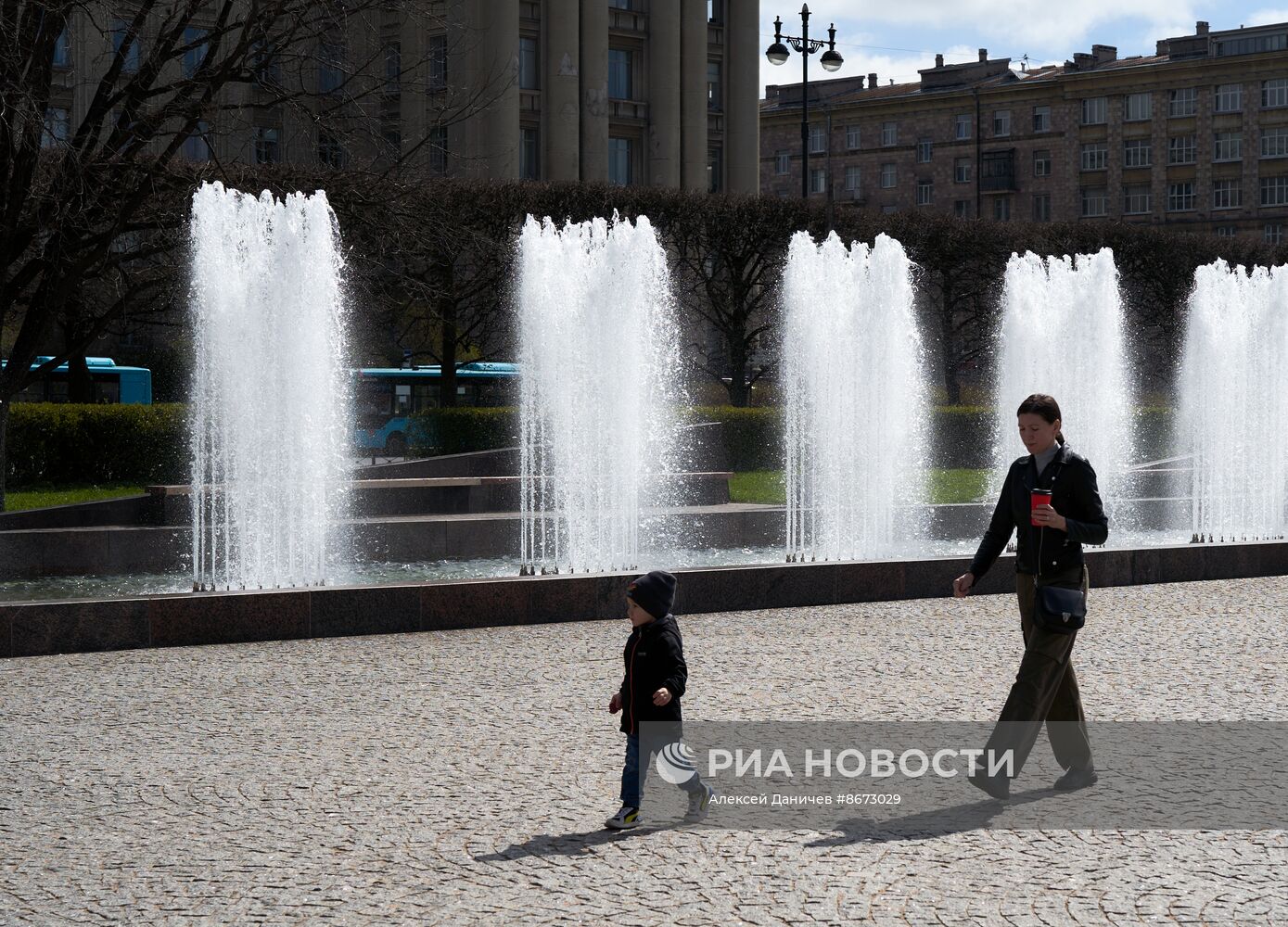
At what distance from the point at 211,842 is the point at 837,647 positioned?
5585 mm

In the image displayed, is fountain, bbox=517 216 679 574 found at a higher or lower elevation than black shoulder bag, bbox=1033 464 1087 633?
higher

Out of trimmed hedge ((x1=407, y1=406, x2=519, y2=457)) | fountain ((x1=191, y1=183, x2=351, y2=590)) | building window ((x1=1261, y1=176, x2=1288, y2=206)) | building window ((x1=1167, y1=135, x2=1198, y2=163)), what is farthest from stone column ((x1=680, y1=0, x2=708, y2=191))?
fountain ((x1=191, y1=183, x2=351, y2=590))

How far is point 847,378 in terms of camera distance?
60.0 ft

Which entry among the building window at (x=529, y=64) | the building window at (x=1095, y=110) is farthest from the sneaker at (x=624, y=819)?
the building window at (x=1095, y=110)

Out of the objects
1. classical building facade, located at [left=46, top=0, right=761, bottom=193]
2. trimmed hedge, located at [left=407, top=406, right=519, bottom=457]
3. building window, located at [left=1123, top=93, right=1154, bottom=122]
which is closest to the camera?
trimmed hedge, located at [left=407, top=406, right=519, bottom=457]

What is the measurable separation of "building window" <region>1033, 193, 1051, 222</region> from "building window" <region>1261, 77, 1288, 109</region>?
11.1 meters

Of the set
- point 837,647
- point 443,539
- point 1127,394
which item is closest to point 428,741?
point 837,647

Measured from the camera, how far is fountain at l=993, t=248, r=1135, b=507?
22.2 metres

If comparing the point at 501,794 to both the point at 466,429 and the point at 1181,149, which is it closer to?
the point at 466,429

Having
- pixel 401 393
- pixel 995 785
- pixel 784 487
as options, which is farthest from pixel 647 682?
pixel 401 393

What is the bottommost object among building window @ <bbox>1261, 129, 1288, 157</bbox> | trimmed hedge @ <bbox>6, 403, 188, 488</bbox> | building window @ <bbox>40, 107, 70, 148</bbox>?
A: trimmed hedge @ <bbox>6, 403, 188, 488</bbox>

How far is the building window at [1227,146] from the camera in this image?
7862 centimetres

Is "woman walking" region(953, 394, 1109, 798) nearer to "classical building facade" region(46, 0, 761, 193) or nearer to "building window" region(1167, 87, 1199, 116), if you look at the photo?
"classical building facade" region(46, 0, 761, 193)

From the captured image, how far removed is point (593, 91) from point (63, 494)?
3884 centimetres
